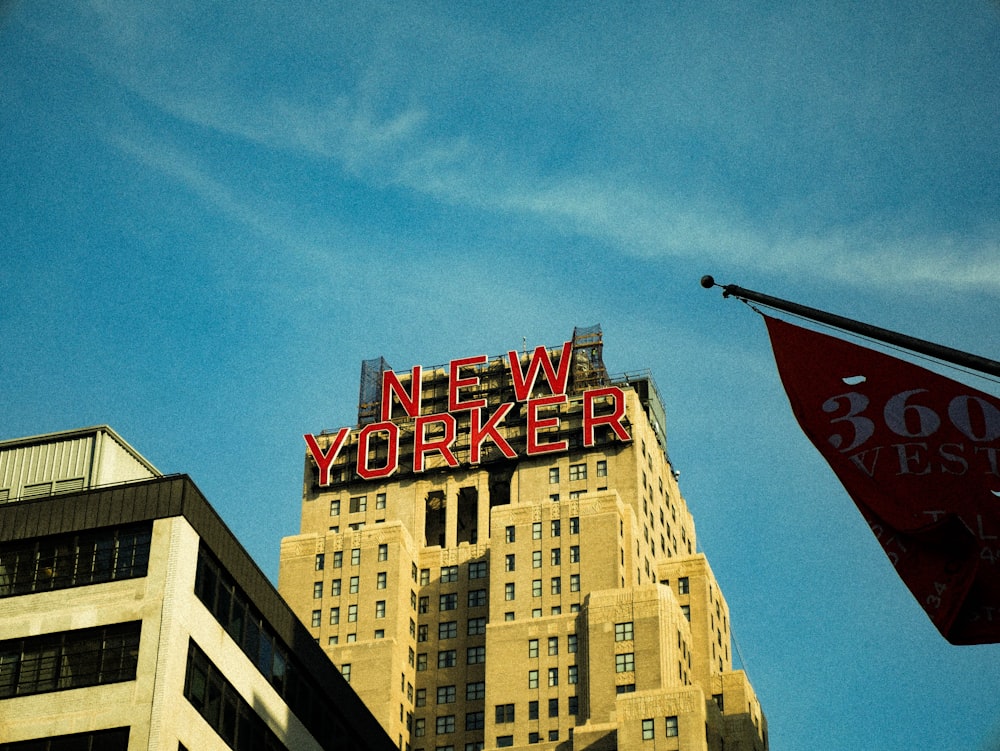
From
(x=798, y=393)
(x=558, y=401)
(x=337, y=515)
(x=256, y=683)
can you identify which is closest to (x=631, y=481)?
(x=558, y=401)

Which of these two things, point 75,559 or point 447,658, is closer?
point 75,559

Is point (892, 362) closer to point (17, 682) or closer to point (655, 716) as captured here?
point (17, 682)

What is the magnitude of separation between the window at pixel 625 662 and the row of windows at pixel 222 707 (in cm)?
7898

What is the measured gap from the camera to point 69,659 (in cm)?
6341

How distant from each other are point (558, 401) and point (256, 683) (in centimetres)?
11183

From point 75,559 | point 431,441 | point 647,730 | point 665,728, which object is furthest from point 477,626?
point 75,559

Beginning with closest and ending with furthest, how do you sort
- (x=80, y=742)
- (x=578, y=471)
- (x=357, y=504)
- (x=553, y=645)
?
(x=80, y=742) → (x=553, y=645) → (x=578, y=471) → (x=357, y=504)

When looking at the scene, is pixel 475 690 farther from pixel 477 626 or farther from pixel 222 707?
pixel 222 707

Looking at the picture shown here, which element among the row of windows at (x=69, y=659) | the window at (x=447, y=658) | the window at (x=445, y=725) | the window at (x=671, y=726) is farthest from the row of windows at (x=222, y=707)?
the window at (x=447, y=658)

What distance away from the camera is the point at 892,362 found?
124 ft

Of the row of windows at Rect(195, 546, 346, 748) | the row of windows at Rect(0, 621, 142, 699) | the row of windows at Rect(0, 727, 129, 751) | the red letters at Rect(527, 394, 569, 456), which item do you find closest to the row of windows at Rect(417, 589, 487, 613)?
the red letters at Rect(527, 394, 569, 456)

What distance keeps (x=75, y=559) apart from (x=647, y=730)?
7750 cm

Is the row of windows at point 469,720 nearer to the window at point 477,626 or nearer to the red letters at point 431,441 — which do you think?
the window at point 477,626

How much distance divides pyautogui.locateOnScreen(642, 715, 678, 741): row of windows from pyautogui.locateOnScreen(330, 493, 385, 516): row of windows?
54.5 m
